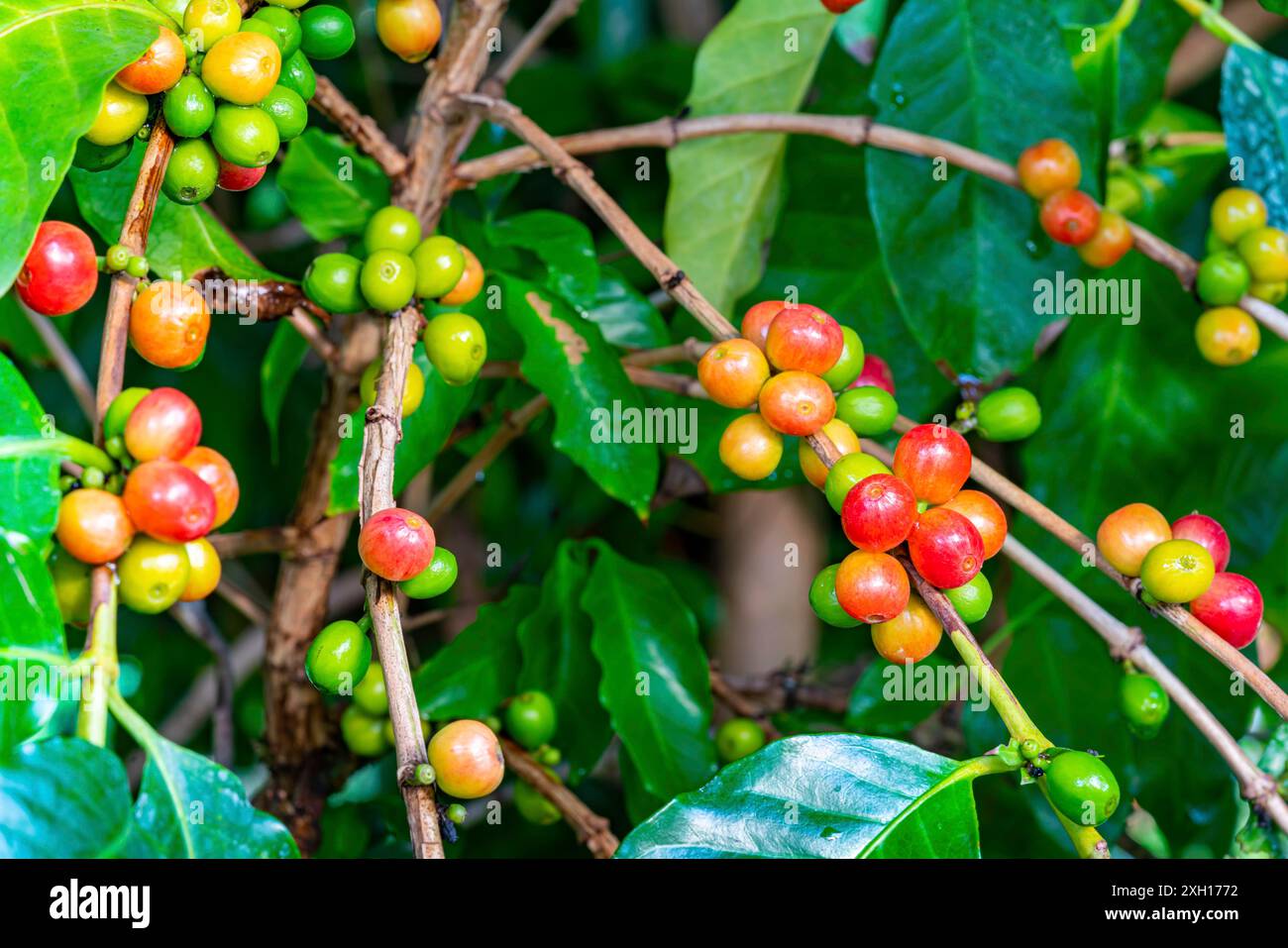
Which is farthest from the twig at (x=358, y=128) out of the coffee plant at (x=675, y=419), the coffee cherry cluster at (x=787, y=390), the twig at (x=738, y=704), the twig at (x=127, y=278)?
the twig at (x=738, y=704)

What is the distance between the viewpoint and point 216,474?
0.57 m

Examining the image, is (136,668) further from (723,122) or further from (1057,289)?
(1057,289)

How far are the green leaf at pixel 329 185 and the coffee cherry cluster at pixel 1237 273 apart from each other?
25.8 inches

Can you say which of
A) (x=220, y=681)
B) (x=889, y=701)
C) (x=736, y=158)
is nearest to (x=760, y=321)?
(x=736, y=158)

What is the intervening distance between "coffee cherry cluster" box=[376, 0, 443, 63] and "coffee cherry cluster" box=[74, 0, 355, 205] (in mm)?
125

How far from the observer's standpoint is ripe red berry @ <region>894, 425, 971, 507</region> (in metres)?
0.63

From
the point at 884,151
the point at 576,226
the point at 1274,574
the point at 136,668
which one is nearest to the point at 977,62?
the point at 884,151

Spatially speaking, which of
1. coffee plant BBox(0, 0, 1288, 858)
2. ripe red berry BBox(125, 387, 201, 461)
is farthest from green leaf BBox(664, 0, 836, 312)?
ripe red berry BBox(125, 387, 201, 461)

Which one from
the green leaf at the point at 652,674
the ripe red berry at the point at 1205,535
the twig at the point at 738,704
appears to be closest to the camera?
the ripe red berry at the point at 1205,535

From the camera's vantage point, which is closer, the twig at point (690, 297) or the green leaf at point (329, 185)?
the twig at point (690, 297)

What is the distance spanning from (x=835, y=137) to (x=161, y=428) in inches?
22.6

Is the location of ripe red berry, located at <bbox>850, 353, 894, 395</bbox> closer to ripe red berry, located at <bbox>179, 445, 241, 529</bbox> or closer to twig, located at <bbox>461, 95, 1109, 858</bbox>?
twig, located at <bbox>461, 95, 1109, 858</bbox>

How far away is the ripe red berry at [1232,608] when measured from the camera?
68 cm

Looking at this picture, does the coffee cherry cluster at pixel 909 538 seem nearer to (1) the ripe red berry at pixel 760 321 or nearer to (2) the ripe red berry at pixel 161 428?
(1) the ripe red berry at pixel 760 321
